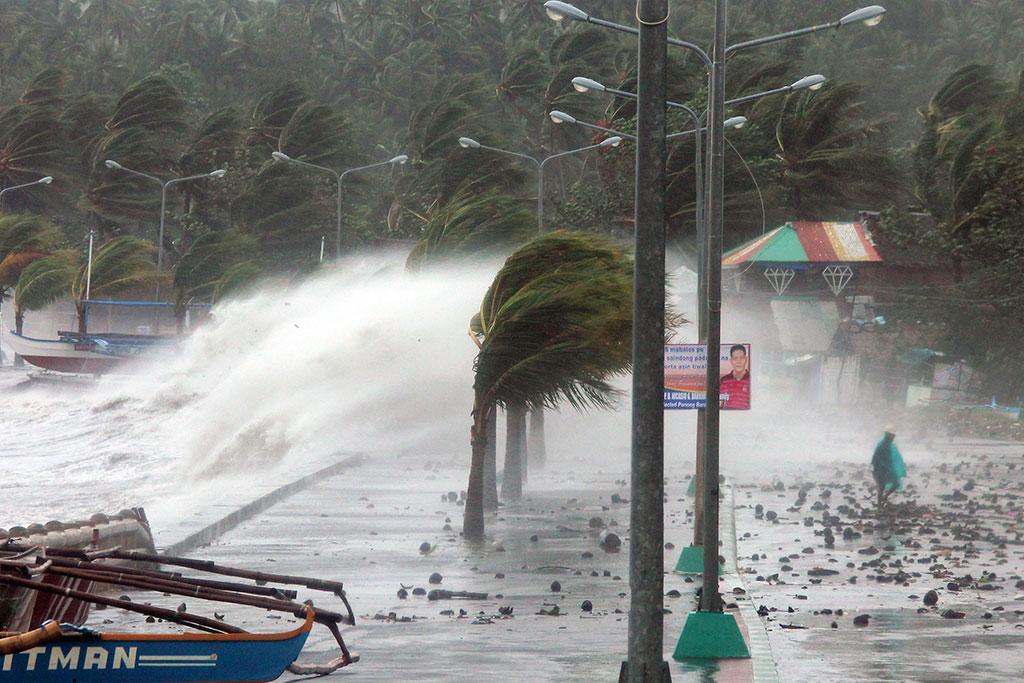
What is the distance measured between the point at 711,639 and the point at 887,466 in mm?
14788

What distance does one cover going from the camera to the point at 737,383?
17.5 metres

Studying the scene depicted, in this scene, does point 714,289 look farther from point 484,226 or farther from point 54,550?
point 484,226

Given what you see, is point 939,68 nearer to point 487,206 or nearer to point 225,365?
point 225,365

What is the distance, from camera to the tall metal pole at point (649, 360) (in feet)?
31.3

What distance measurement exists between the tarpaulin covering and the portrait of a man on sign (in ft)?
163

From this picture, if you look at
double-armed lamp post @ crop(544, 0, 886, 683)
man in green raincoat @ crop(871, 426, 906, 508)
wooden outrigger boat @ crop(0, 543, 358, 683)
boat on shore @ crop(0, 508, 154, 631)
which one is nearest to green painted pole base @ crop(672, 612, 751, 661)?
double-armed lamp post @ crop(544, 0, 886, 683)

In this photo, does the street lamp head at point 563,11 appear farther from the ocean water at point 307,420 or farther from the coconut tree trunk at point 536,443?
the coconut tree trunk at point 536,443

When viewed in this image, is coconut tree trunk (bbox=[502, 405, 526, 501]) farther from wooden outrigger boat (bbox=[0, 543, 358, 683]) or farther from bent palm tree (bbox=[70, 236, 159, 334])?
bent palm tree (bbox=[70, 236, 159, 334])

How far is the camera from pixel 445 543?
890 inches

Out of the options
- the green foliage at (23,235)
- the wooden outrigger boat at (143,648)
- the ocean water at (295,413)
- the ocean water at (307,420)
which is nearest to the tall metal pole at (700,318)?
the ocean water at (307,420)

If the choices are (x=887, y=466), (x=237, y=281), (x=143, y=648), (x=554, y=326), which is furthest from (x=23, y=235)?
(x=143, y=648)

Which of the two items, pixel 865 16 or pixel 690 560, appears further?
pixel 690 560

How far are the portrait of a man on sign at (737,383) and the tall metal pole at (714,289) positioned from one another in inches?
87.1

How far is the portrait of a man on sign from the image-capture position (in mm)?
17359
